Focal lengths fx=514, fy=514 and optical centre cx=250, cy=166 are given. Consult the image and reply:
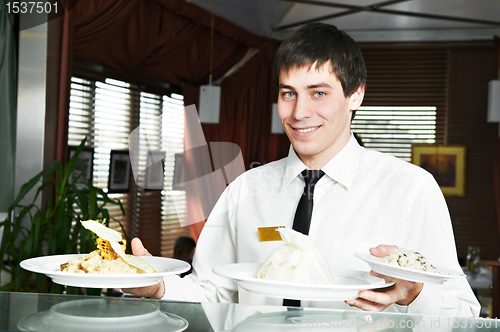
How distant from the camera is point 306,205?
4.55ft

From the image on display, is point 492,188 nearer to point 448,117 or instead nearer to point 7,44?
point 448,117

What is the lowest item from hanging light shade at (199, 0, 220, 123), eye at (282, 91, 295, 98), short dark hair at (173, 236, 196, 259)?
short dark hair at (173, 236, 196, 259)

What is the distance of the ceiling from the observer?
17.7 feet

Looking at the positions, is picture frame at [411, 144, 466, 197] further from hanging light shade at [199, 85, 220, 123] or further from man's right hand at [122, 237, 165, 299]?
man's right hand at [122, 237, 165, 299]

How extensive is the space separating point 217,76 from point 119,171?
1667 millimetres

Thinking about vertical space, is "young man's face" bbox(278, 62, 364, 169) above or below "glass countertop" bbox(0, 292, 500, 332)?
above

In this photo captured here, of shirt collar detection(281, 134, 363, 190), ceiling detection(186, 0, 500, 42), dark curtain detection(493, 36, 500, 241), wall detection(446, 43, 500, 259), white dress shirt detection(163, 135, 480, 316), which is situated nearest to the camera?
white dress shirt detection(163, 135, 480, 316)

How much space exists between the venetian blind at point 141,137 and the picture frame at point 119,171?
0.15 ft

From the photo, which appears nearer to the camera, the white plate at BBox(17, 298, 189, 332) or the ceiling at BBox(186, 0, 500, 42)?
the white plate at BBox(17, 298, 189, 332)

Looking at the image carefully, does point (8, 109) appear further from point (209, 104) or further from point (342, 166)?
point (342, 166)

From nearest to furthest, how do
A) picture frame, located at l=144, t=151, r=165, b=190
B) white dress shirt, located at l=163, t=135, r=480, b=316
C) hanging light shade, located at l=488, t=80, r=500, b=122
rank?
white dress shirt, located at l=163, t=135, r=480, b=316 < hanging light shade, located at l=488, t=80, r=500, b=122 < picture frame, located at l=144, t=151, r=165, b=190

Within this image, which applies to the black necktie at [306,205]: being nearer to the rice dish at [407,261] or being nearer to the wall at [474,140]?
the rice dish at [407,261]

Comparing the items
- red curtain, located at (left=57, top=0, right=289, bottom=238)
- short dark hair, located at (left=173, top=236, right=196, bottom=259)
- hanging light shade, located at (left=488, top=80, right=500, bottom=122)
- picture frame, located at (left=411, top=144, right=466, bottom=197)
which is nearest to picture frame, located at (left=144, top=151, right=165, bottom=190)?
red curtain, located at (left=57, top=0, right=289, bottom=238)

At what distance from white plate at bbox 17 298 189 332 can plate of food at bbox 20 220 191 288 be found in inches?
1.4
